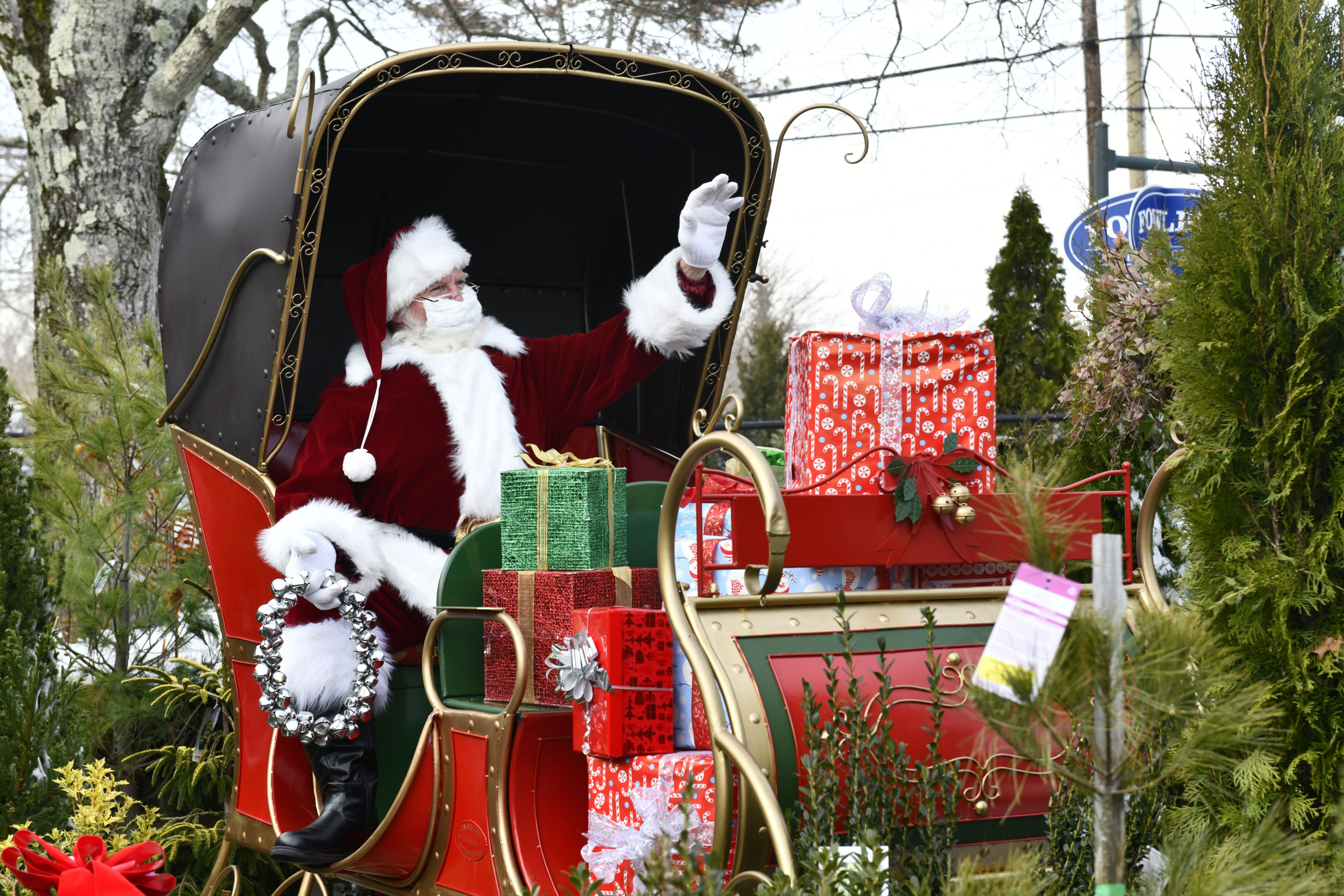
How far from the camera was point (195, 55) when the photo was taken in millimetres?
7281

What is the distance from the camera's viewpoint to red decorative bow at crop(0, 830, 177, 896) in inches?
104

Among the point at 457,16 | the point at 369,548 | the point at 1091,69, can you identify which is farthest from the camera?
the point at 1091,69

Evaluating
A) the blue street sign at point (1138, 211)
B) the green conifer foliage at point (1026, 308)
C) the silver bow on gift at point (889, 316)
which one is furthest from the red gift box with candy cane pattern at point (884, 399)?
the green conifer foliage at point (1026, 308)

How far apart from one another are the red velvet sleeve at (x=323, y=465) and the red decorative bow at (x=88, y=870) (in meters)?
0.93

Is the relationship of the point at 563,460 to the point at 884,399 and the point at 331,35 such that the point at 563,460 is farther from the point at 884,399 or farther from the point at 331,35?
the point at 331,35

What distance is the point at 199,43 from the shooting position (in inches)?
287

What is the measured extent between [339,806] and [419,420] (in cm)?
109

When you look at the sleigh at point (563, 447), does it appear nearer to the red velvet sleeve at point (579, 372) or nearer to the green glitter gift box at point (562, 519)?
the green glitter gift box at point (562, 519)

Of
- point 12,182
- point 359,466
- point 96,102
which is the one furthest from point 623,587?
point 12,182

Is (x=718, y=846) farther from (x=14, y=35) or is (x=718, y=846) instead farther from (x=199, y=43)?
(x=14, y=35)

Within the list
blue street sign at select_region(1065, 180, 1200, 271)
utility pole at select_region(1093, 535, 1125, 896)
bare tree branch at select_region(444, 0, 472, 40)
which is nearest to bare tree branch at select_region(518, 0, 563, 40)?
bare tree branch at select_region(444, 0, 472, 40)

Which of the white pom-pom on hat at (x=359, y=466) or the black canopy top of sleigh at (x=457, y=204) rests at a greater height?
the black canopy top of sleigh at (x=457, y=204)

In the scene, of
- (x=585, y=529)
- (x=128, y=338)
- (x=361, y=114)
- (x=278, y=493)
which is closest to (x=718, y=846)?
(x=585, y=529)

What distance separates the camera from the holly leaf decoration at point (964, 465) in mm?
2668
